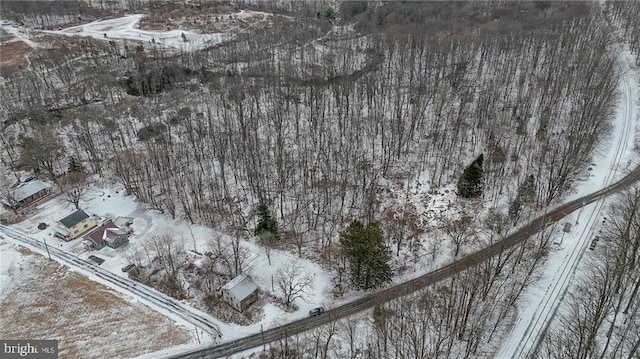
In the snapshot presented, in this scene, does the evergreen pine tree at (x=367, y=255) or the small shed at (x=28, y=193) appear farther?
the small shed at (x=28, y=193)

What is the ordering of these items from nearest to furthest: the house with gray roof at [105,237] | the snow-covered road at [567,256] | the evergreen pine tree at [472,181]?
the snow-covered road at [567,256]
the house with gray roof at [105,237]
the evergreen pine tree at [472,181]

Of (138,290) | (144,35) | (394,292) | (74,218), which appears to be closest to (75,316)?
(138,290)

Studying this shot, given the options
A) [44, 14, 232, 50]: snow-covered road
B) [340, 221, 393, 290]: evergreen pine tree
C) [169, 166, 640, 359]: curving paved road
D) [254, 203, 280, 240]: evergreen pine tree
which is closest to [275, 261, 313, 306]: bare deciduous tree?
[169, 166, 640, 359]: curving paved road

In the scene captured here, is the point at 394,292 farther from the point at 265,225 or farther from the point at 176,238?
the point at 176,238

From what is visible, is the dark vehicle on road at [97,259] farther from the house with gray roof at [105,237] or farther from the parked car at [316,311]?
the parked car at [316,311]

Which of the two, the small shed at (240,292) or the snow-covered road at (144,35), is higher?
the snow-covered road at (144,35)

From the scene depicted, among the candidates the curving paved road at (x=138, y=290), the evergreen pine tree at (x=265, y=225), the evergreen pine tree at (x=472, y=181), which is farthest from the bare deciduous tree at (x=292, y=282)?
the evergreen pine tree at (x=472, y=181)

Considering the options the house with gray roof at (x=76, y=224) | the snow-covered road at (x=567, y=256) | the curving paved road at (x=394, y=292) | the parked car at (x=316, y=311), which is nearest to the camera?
the snow-covered road at (x=567, y=256)

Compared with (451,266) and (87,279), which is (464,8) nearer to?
(451,266)
